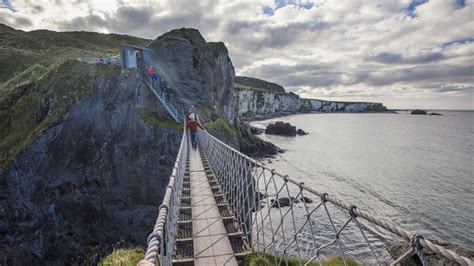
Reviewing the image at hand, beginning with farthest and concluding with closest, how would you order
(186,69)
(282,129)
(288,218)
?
1. (282,129)
2. (186,69)
3. (288,218)

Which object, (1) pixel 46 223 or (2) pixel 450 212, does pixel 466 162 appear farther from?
(1) pixel 46 223

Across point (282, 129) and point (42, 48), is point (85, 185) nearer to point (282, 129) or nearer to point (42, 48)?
point (42, 48)

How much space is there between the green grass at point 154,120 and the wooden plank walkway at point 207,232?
42.9 ft

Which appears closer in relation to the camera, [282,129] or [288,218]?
[288,218]

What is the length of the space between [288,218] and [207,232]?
19187 millimetres

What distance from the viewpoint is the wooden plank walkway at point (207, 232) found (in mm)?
4324

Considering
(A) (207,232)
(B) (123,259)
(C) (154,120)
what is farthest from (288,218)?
(B) (123,259)

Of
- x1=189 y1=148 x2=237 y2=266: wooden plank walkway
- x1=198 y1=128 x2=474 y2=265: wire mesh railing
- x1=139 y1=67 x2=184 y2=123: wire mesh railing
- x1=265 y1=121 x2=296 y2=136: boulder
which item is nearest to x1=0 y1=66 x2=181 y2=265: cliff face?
x1=139 y1=67 x2=184 y2=123: wire mesh railing

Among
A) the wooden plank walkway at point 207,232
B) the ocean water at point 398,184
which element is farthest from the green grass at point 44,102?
the ocean water at point 398,184

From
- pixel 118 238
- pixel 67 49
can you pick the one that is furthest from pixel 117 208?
pixel 67 49

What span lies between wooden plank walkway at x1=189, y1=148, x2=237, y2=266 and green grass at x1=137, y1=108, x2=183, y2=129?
13.1 meters

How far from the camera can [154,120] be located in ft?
68.1

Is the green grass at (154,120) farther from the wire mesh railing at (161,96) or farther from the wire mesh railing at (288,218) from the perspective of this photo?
the wire mesh railing at (288,218)

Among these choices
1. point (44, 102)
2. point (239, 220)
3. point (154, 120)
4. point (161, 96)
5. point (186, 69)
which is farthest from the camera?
point (186, 69)
